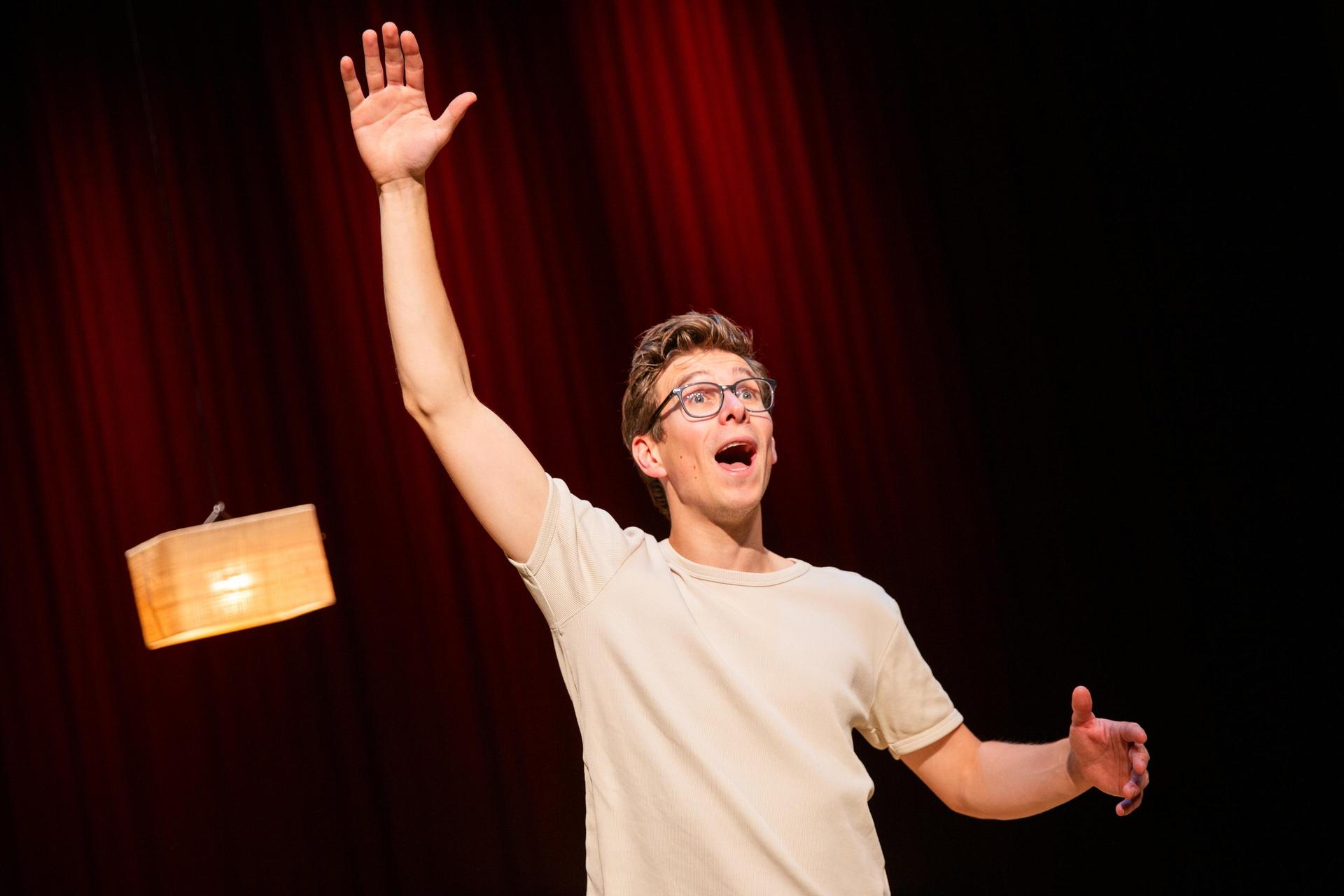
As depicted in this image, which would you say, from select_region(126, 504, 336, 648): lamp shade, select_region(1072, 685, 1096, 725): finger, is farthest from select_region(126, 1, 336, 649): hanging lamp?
select_region(1072, 685, 1096, 725): finger

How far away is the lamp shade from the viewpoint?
2023 mm

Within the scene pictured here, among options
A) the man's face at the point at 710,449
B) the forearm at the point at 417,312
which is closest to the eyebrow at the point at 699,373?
the man's face at the point at 710,449

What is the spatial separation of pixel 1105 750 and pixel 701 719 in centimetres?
58

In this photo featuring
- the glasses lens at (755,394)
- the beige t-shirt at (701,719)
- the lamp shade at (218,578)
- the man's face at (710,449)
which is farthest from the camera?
the lamp shade at (218,578)

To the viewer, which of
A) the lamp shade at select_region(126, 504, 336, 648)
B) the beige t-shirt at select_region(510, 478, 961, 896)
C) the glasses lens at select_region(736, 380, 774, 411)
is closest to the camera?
the beige t-shirt at select_region(510, 478, 961, 896)

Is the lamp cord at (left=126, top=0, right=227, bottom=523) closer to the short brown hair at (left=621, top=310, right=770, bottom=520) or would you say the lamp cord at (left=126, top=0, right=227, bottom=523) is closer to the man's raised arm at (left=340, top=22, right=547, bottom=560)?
the short brown hair at (left=621, top=310, right=770, bottom=520)

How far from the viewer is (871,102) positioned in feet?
10.6

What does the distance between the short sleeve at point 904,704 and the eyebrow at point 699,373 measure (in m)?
0.48

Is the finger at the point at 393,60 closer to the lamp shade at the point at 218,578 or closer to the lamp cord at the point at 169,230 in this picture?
the lamp shade at the point at 218,578

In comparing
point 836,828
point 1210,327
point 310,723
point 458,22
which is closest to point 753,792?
point 836,828

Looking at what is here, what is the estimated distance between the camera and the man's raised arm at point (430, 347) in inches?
55.8

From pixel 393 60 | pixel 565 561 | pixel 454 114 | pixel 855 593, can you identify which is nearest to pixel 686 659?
pixel 565 561

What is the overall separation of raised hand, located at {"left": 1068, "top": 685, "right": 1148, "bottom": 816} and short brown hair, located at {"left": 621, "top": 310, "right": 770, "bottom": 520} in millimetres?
743

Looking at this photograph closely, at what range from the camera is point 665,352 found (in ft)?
6.13
